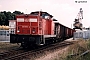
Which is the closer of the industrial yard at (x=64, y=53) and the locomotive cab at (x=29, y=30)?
the industrial yard at (x=64, y=53)

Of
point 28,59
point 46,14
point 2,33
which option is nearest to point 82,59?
point 28,59

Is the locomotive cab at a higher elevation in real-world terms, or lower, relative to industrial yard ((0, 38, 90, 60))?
higher

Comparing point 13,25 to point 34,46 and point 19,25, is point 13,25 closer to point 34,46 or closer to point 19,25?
point 19,25

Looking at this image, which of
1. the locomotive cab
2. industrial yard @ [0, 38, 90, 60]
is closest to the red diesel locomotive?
the locomotive cab

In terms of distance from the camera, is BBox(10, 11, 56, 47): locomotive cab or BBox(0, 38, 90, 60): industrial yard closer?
BBox(0, 38, 90, 60): industrial yard

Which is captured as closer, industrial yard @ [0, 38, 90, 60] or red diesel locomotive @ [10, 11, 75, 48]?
industrial yard @ [0, 38, 90, 60]

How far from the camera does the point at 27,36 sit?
17.4 metres

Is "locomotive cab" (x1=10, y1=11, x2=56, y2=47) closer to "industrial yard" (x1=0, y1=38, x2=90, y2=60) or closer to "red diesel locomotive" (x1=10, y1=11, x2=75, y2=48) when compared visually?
"red diesel locomotive" (x1=10, y1=11, x2=75, y2=48)

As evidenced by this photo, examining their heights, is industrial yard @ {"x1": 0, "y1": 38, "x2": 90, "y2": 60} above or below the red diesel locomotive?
below

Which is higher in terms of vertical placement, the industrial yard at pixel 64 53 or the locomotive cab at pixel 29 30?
the locomotive cab at pixel 29 30

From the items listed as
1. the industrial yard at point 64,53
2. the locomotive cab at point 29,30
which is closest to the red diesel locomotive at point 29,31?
the locomotive cab at point 29,30

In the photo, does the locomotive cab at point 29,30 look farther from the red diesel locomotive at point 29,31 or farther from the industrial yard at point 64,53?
the industrial yard at point 64,53

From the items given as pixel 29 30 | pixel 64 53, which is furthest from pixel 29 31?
pixel 64 53

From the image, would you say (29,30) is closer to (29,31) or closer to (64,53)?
(29,31)
